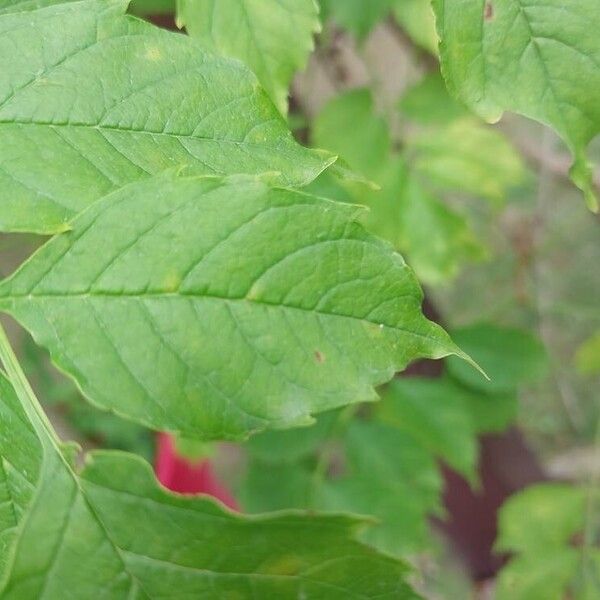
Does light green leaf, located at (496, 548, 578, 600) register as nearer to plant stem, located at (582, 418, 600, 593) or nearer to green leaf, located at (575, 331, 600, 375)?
plant stem, located at (582, 418, 600, 593)

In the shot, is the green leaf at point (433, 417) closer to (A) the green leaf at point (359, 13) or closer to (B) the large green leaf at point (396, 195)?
(B) the large green leaf at point (396, 195)

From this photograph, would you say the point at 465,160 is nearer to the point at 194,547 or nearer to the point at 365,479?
the point at 365,479

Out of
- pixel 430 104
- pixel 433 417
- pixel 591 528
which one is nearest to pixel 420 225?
pixel 430 104

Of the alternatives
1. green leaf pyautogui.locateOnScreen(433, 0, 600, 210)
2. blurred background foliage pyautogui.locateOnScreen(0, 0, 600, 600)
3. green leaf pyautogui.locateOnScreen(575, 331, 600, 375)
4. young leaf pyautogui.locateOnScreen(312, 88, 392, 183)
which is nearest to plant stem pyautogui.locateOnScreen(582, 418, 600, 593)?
blurred background foliage pyautogui.locateOnScreen(0, 0, 600, 600)

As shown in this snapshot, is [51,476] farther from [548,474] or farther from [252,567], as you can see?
[548,474]

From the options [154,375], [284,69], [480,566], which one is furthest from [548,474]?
[154,375]
